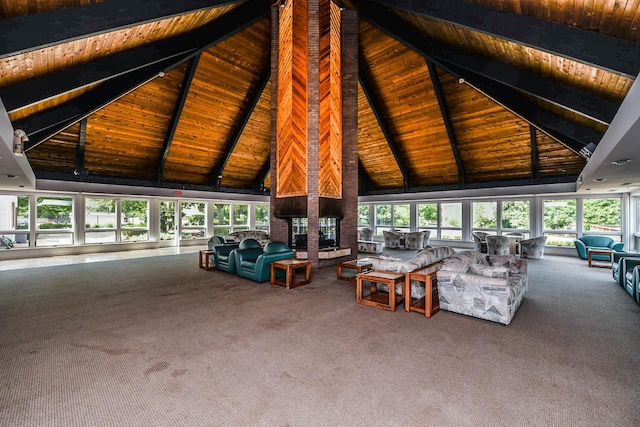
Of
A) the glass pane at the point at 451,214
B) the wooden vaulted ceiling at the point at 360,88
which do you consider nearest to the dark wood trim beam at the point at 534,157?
the wooden vaulted ceiling at the point at 360,88

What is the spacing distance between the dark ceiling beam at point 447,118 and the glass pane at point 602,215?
4.33 meters

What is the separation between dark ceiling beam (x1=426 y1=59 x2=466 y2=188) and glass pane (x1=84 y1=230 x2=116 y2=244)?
13284 mm

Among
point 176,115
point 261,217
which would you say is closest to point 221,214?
point 261,217

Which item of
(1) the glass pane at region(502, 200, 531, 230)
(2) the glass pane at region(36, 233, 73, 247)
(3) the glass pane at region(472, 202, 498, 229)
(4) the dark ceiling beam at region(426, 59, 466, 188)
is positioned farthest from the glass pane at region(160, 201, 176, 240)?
(1) the glass pane at region(502, 200, 531, 230)

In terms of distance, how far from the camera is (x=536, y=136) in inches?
384

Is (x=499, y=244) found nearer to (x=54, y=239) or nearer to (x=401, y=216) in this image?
(x=401, y=216)

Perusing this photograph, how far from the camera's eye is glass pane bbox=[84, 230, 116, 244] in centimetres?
1116

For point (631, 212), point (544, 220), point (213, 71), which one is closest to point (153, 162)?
point (213, 71)

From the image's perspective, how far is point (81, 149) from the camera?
32.4ft

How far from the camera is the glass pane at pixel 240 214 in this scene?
50.5 feet

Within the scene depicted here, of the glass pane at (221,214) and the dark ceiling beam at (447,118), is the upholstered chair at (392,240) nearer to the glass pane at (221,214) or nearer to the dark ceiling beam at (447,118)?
the dark ceiling beam at (447,118)

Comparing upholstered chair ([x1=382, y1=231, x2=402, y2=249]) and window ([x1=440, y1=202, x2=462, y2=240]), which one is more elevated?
window ([x1=440, y1=202, x2=462, y2=240])

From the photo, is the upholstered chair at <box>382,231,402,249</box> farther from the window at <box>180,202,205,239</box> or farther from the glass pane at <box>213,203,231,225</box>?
the window at <box>180,202,205,239</box>

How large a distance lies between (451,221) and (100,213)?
15137 millimetres
